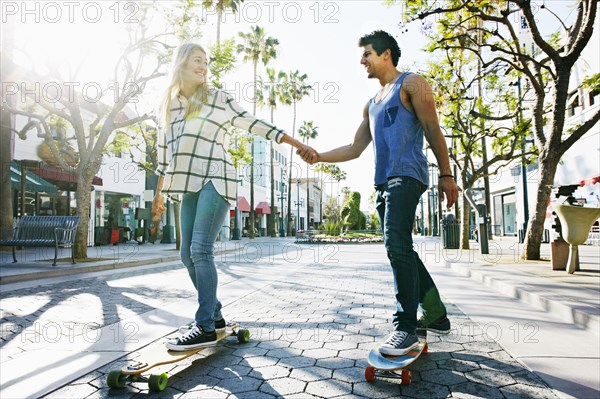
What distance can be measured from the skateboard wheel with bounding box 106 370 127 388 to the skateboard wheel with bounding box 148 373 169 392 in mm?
189

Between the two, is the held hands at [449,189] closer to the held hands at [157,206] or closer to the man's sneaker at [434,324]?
the man's sneaker at [434,324]

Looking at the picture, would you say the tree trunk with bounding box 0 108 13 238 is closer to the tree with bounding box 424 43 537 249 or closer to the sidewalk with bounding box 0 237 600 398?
the sidewalk with bounding box 0 237 600 398

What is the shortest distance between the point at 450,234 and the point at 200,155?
43.1ft

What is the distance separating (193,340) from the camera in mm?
2742

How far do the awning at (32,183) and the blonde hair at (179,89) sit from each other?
16.5 meters

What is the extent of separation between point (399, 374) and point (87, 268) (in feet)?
28.6

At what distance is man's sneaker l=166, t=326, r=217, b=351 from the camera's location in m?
2.67

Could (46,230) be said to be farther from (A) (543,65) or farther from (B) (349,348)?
(A) (543,65)

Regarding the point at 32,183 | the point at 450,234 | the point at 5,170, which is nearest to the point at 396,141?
the point at 450,234

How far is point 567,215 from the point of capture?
6.32m

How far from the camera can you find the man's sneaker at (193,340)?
2673 millimetres

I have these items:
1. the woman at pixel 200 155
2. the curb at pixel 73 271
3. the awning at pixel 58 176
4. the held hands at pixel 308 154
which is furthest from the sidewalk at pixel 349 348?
the awning at pixel 58 176

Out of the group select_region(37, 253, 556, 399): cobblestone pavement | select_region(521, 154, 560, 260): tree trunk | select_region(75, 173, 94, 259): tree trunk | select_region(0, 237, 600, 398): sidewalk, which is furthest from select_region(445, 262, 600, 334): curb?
select_region(75, 173, 94, 259): tree trunk

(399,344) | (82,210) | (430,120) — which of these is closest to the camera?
(399,344)
